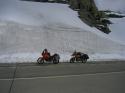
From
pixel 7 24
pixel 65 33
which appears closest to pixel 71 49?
pixel 65 33

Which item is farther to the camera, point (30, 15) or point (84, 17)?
point (84, 17)

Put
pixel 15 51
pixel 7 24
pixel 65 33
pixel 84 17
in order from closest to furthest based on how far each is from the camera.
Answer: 1. pixel 15 51
2. pixel 7 24
3. pixel 65 33
4. pixel 84 17

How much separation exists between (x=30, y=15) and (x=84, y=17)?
851 centimetres

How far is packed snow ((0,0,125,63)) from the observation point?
1206 inches

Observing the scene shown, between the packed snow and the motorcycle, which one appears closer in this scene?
the motorcycle

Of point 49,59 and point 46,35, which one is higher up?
point 46,35

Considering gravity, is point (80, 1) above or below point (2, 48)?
above

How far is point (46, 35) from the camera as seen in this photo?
33.0 m

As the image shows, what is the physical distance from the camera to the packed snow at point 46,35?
30.6 meters

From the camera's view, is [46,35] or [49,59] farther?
[46,35]

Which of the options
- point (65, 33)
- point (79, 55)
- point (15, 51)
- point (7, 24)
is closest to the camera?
point (79, 55)

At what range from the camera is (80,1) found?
45.5 meters

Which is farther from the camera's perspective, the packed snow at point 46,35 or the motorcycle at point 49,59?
the packed snow at point 46,35

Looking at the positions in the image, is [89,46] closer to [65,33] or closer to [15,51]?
[65,33]
